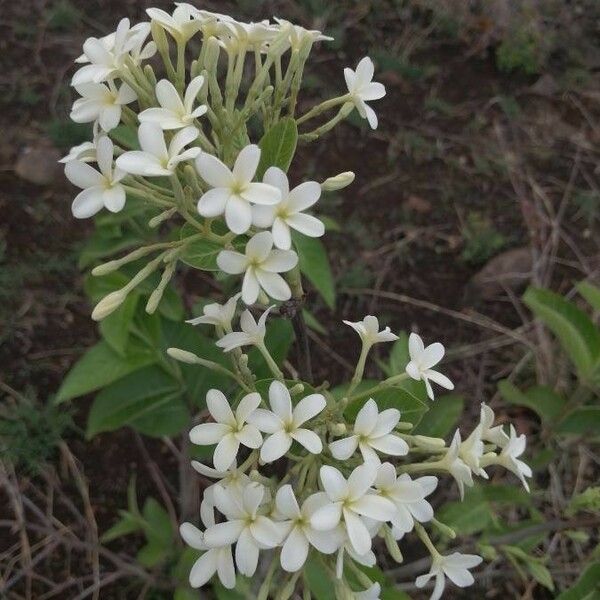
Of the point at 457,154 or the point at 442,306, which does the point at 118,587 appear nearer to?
the point at 442,306

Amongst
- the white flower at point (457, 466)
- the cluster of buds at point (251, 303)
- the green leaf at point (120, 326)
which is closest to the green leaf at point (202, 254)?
the cluster of buds at point (251, 303)

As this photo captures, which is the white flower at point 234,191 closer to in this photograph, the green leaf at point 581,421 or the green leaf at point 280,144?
the green leaf at point 280,144

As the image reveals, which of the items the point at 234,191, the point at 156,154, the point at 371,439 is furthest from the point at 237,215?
the point at 371,439

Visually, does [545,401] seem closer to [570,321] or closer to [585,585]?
[570,321]

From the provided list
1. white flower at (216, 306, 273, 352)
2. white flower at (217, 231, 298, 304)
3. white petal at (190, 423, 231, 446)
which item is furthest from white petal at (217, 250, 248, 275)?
white petal at (190, 423, 231, 446)

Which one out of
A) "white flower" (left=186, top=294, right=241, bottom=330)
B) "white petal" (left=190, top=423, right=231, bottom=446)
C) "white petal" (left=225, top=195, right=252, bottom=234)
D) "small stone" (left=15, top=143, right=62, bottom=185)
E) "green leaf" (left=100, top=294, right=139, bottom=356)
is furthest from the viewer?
"small stone" (left=15, top=143, right=62, bottom=185)

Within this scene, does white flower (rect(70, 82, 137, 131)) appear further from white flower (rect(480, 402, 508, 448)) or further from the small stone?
Result: the small stone
